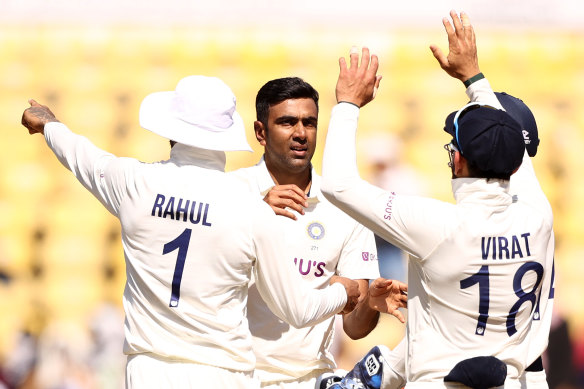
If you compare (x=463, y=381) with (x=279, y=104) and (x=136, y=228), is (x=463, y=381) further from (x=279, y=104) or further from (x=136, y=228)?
(x=279, y=104)

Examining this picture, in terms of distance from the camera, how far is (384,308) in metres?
4.02

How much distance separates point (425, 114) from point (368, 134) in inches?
24.9

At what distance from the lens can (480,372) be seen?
10.8 feet

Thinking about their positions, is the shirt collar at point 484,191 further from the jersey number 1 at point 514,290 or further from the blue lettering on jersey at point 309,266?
the blue lettering on jersey at point 309,266

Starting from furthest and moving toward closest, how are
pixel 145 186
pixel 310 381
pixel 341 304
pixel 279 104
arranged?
pixel 279 104 → pixel 310 381 → pixel 341 304 → pixel 145 186

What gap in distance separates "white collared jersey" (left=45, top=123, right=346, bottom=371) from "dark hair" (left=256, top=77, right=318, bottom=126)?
3.68 ft

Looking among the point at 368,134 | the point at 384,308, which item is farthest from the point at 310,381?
the point at 368,134

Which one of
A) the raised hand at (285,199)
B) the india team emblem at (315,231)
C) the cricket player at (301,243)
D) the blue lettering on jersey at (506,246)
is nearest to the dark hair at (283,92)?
the cricket player at (301,243)

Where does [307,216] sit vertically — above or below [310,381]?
above

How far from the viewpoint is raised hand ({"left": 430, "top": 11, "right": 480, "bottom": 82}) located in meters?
3.70

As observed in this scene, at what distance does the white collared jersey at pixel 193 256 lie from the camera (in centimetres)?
355

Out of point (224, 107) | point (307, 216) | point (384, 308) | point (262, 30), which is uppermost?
point (262, 30)

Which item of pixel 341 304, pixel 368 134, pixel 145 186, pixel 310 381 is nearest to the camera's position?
pixel 145 186

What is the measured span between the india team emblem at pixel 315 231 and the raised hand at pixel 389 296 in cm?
49
